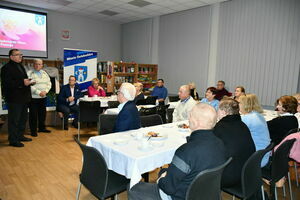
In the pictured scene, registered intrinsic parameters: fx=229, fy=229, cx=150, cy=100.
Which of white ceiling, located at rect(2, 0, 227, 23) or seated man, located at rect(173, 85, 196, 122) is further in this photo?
white ceiling, located at rect(2, 0, 227, 23)

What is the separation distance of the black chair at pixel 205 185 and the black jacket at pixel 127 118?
1366 mm

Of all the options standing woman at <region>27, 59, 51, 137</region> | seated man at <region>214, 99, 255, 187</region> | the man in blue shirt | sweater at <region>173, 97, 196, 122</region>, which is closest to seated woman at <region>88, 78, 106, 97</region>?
standing woman at <region>27, 59, 51, 137</region>

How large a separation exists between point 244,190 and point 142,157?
2.95 ft

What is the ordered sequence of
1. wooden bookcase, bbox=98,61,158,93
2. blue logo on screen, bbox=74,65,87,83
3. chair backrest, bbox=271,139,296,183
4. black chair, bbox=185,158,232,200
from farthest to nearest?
wooden bookcase, bbox=98,61,158,93, blue logo on screen, bbox=74,65,87,83, chair backrest, bbox=271,139,296,183, black chair, bbox=185,158,232,200

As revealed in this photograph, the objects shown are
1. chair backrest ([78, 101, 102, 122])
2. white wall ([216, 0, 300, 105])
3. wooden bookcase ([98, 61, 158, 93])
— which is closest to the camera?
chair backrest ([78, 101, 102, 122])

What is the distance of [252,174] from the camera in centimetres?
195

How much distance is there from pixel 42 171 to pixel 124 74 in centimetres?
521

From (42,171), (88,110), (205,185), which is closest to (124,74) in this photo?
(88,110)

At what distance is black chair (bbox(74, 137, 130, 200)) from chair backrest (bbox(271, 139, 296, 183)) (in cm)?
138

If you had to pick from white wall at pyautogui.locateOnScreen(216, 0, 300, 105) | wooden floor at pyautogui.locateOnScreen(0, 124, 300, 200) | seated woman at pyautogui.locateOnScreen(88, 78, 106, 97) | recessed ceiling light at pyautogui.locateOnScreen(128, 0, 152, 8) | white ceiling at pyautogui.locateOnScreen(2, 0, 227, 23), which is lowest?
wooden floor at pyautogui.locateOnScreen(0, 124, 300, 200)


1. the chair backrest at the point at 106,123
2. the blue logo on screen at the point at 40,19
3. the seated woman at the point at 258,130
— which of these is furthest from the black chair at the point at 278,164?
the blue logo on screen at the point at 40,19

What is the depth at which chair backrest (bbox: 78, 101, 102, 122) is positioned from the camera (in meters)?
5.07

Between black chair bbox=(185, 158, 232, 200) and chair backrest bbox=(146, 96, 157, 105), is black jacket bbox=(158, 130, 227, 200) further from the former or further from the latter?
chair backrest bbox=(146, 96, 157, 105)

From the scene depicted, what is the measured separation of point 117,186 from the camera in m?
2.02
